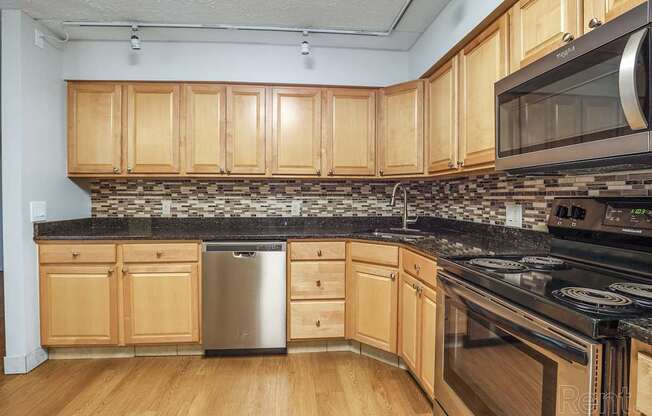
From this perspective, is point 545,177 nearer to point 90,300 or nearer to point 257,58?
point 257,58

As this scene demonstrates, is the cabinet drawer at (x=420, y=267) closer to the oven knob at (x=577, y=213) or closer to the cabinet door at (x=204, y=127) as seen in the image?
the oven knob at (x=577, y=213)

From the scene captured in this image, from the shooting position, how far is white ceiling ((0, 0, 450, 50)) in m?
2.32

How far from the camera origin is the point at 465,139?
2.14 meters

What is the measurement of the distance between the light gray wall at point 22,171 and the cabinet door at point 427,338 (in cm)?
254

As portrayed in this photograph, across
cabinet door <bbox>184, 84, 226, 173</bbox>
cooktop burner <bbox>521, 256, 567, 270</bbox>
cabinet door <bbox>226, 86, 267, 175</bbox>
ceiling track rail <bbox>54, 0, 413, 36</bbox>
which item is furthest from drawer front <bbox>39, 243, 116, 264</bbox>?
cooktop burner <bbox>521, 256, 567, 270</bbox>

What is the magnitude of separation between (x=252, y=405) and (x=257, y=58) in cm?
247

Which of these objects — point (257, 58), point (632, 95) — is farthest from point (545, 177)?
point (257, 58)

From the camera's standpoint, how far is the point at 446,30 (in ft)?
A: 7.66

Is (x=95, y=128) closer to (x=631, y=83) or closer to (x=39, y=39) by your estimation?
(x=39, y=39)

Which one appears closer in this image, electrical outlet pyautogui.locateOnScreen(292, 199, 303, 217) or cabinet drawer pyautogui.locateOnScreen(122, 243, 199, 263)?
cabinet drawer pyautogui.locateOnScreen(122, 243, 199, 263)

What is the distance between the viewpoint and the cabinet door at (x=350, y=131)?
296 cm

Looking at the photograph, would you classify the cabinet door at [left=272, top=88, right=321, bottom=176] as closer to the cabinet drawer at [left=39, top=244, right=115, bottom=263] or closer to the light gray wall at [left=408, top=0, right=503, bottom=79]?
the light gray wall at [left=408, top=0, right=503, bottom=79]

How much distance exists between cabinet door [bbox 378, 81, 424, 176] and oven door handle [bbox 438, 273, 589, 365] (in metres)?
1.36

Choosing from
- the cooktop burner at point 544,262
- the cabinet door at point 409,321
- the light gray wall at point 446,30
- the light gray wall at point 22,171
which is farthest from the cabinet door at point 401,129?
the light gray wall at point 22,171
